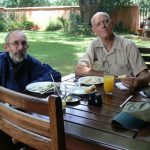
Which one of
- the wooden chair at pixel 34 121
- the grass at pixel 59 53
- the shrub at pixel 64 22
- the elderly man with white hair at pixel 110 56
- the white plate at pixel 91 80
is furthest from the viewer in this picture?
the shrub at pixel 64 22

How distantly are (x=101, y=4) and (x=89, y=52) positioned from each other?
1231 centimetres

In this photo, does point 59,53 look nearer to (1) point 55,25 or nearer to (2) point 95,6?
(2) point 95,6

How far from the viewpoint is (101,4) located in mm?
14891

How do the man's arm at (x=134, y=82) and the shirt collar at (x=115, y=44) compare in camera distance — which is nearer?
the man's arm at (x=134, y=82)

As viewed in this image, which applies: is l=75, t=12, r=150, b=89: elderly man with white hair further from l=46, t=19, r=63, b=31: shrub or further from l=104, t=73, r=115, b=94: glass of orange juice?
l=46, t=19, r=63, b=31: shrub

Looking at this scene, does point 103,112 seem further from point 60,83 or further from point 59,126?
point 60,83

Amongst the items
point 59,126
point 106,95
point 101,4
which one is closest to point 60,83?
point 106,95

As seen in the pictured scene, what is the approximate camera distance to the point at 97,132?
154 centimetres

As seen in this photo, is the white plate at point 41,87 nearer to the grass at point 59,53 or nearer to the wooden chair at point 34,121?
the wooden chair at point 34,121

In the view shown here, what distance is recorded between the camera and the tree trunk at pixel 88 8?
14414 millimetres

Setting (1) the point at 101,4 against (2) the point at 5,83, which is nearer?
(2) the point at 5,83

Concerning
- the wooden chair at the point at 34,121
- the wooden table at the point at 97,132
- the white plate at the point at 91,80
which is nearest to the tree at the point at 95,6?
the white plate at the point at 91,80

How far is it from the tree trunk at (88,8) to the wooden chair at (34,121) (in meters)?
13.1

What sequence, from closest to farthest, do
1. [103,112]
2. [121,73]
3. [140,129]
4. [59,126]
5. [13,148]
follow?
[59,126]
[140,129]
[103,112]
[13,148]
[121,73]
